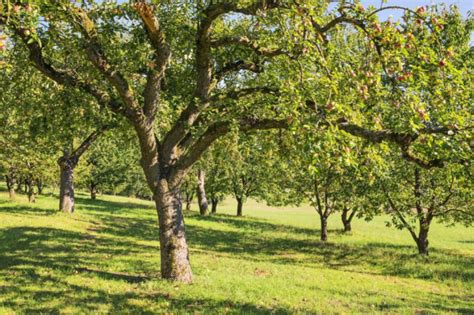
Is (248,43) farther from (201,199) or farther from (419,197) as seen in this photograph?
(201,199)

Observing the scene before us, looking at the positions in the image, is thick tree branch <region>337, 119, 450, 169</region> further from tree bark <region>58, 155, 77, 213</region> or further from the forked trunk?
tree bark <region>58, 155, 77, 213</region>

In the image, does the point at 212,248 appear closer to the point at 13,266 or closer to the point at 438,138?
the point at 13,266

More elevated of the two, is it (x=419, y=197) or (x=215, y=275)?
(x=419, y=197)

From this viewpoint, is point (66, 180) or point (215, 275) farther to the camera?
point (66, 180)

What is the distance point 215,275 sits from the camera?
47.2 ft

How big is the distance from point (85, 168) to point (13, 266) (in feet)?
127

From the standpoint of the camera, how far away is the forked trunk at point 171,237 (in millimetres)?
12281

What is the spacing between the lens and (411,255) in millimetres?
23188

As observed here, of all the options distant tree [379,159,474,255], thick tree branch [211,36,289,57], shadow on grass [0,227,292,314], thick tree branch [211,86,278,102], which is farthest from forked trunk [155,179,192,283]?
distant tree [379,159,474,255]

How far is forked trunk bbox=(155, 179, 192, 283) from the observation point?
12.3m

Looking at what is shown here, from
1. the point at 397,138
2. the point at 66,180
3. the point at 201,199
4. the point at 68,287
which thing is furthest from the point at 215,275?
the point at 201,199

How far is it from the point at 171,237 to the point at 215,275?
3.08 m

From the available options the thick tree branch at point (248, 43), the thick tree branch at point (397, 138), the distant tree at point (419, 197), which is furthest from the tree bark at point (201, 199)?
the thick tree branch at point (397, 138)

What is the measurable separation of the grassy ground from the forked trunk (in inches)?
20.1
